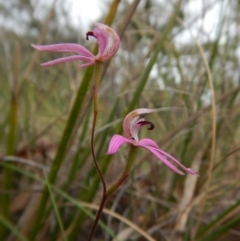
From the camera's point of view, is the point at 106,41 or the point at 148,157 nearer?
the point at 106,41

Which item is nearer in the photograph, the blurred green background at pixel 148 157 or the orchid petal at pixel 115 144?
the orchid petal at pixel 115 144

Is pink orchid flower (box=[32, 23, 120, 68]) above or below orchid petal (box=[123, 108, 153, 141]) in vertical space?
above

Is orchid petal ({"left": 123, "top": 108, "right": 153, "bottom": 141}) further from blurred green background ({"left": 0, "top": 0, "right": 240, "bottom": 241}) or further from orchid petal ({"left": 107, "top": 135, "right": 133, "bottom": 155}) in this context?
blurred green background ({"left": 0, "top": 0, "right": 240, "bottom": 241})

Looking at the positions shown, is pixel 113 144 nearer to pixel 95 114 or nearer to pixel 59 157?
pixel 95 114

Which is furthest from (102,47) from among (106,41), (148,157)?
(148,157)

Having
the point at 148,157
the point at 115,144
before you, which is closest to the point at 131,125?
the point at 115,144

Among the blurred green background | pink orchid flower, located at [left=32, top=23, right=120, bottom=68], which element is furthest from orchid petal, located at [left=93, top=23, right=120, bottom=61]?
the blurred green background

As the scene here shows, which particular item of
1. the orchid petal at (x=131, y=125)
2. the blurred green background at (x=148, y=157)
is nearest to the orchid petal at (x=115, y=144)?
the orchid petal at (x=131, y=125)

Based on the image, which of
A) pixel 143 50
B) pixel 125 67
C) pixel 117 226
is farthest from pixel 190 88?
pixel 143 50

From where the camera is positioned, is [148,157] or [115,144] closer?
[115,144]

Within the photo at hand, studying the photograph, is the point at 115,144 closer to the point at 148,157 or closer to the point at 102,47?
the point at 102,47

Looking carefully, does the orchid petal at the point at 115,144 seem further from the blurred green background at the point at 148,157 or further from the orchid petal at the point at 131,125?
the blurred green background at the point at 148,157

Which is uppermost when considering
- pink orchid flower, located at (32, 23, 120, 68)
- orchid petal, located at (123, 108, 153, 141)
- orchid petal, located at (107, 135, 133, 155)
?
pink orchid flower, located at (32, 23, 120, 68)
